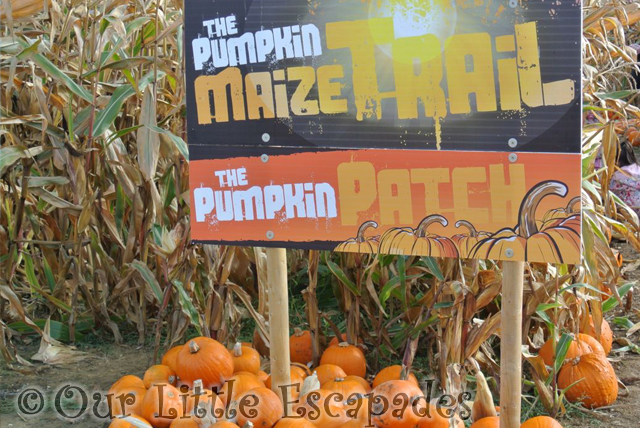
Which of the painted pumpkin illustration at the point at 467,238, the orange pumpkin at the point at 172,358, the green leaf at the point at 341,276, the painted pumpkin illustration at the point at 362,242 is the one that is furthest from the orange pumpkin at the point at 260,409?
the painted pumpkin illustration at the point at 467,238

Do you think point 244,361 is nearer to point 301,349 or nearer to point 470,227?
point 301,349

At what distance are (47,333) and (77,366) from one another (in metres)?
0.19

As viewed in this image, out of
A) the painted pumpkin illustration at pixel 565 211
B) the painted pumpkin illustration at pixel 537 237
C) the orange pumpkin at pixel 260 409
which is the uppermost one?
the painted pumpkin illustration at pixel 565 211

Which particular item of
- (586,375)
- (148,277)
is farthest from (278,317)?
(586,375)

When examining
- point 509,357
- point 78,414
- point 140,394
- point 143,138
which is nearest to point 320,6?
point 143,138

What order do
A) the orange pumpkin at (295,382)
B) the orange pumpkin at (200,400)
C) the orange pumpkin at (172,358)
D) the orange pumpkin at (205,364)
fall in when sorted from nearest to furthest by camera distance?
the orange pumpkin at (200,400)
the orange pumpkin at (295,382)
the orange pumpkin at (205,364)
the orange pumpkin at (172,358)

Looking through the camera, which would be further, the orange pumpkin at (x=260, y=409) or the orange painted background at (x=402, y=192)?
the orange pumpkin at (x=260, y=409)

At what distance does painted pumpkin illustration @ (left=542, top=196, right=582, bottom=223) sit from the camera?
1.96 meters

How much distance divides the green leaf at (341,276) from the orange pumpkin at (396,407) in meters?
0.62

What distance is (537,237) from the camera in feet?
6.56

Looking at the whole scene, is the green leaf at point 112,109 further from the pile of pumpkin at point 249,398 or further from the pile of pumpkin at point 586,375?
the pile of pumpkin at point 586,375

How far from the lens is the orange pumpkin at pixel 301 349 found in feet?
9.93

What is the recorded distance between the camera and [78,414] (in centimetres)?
274

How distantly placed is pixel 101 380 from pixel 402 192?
1.61m
